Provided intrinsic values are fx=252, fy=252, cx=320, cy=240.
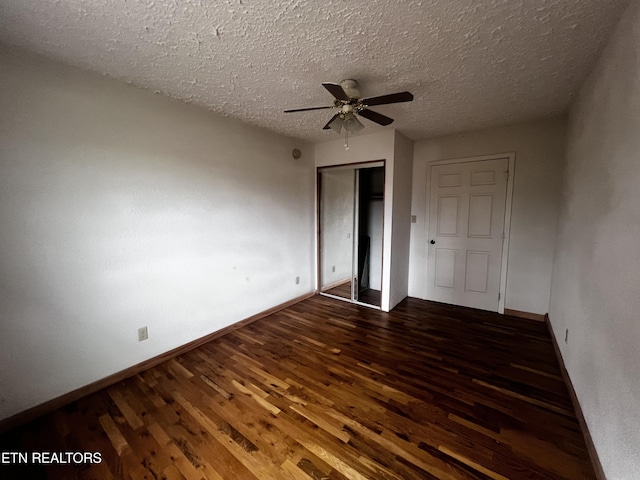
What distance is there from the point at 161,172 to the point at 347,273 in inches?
131

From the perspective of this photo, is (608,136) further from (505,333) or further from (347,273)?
(347,273)

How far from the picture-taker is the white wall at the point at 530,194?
283 centimetres

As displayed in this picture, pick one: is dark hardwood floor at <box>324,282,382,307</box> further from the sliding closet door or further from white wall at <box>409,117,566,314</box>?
Answer: white wall at <box>409,117,566,314</box>

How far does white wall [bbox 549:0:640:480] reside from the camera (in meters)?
1.06

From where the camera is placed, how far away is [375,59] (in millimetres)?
1672

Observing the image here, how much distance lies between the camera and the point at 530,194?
2967 mm

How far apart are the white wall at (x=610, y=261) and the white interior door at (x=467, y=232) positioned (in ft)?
3.81

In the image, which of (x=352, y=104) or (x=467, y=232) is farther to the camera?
(x=467, y=232)

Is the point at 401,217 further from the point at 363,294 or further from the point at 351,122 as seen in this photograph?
the point at 351,122

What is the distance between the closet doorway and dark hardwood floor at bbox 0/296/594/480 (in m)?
1.49

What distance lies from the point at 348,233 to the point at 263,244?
173 centimetres

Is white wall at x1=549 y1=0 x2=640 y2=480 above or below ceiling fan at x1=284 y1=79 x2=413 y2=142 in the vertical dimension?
below

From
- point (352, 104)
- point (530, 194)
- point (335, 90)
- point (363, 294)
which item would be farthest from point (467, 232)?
point (335, 90)

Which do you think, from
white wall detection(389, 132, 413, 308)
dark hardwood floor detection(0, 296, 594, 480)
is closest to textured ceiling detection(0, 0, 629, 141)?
white wall detection(389, 132, 413, 308)
